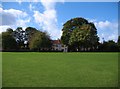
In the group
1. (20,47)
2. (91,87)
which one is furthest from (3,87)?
(20,47)

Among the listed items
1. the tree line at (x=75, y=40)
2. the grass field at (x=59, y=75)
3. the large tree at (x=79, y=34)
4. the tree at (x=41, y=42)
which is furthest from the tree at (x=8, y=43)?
the grass field at (x=59, y=75)

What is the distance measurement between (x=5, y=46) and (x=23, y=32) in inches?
716

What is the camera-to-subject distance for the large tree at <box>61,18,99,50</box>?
7800cm

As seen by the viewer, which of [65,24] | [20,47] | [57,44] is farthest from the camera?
[57,44]

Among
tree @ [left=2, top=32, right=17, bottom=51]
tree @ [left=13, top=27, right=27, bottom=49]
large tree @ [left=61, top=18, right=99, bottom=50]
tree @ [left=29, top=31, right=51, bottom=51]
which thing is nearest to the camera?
large tree @ [left=61, top=18, right=99, bottom=50]

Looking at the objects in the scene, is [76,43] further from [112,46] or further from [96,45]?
[112,46]

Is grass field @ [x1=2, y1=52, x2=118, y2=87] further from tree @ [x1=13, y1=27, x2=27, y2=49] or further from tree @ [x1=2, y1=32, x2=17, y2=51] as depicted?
tree @ [x1=13, y1=27, x2=27, y2=49]

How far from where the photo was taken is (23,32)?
105m

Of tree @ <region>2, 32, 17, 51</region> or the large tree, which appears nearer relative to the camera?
the large tree

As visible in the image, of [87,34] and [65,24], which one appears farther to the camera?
[65,24]

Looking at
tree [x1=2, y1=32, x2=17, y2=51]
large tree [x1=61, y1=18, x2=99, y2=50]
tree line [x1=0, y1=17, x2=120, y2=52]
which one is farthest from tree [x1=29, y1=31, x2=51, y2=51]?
tree [x1=2, y1=32, x2=17, y2=51]

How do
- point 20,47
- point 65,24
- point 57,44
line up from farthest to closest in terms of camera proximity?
1. point 57,44
2. point 20,47
3. point 65,24

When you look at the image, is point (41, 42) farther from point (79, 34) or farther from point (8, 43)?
point (79, 34)

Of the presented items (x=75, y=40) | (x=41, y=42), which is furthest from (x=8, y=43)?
(x=75, y=40)
